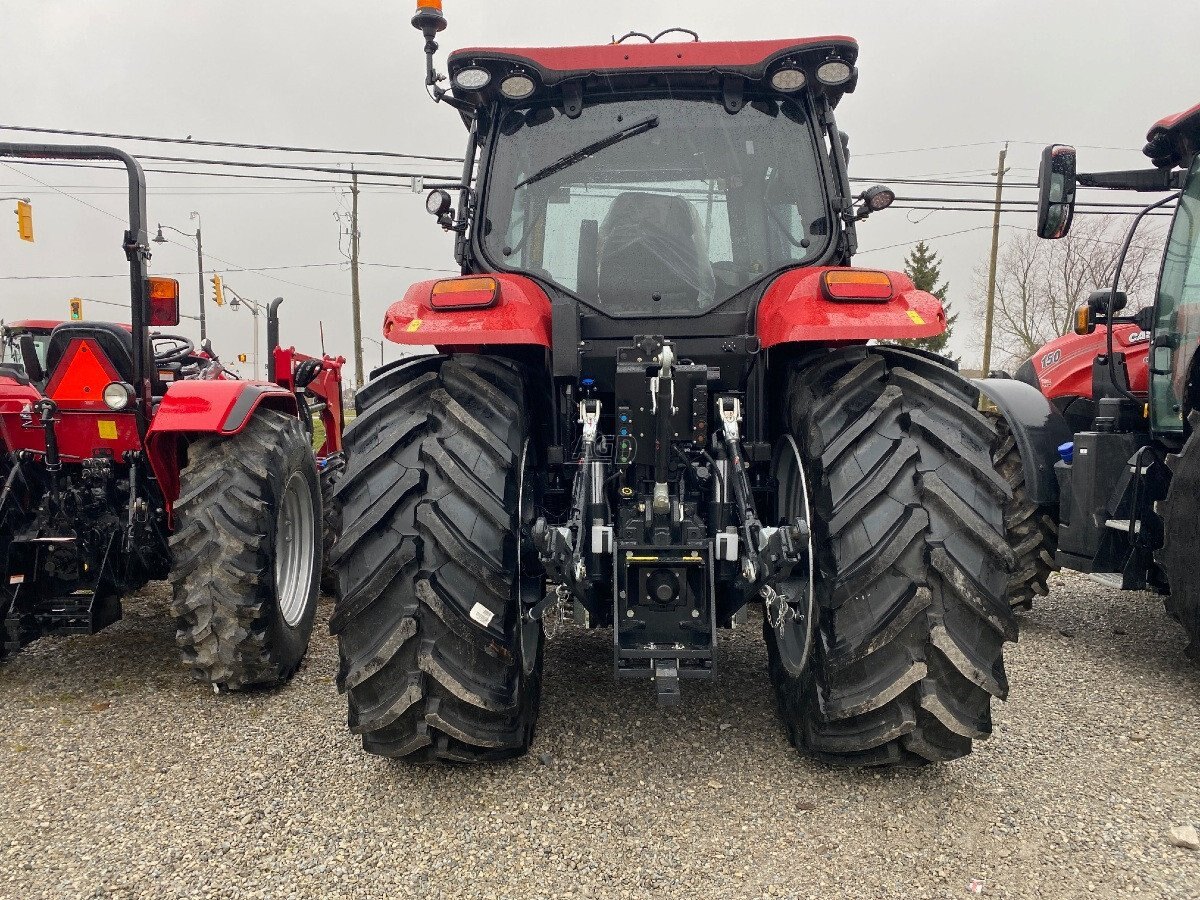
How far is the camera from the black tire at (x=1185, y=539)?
138 inches

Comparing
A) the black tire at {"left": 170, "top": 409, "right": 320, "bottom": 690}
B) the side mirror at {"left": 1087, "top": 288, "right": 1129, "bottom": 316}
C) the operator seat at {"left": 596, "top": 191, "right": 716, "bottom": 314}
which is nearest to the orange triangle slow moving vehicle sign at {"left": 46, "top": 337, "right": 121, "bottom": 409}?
the black tire at {"left": 170, "top": 409, "right": 320, "bottom": 690}

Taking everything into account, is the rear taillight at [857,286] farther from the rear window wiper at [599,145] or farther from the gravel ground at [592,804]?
the gravel ground at [592,804]

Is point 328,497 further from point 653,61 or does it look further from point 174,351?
point 653,61

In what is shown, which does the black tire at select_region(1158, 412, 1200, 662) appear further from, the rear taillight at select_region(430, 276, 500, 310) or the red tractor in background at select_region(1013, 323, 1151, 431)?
the rear taillight at select_region(430, 276, 500, 310)

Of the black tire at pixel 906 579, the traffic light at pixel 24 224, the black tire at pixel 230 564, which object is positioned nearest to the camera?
the black tire at pixel 906 579

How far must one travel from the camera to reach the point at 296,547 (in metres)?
4.28

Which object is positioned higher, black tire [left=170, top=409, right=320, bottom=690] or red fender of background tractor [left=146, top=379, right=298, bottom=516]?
red fender of background tractor [left=146, top=379, right=298, bottom=516]

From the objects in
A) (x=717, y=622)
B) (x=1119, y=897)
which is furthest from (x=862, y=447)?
(x=1119, y=897)

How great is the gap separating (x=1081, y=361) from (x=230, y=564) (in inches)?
197

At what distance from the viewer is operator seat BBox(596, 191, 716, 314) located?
3.12m

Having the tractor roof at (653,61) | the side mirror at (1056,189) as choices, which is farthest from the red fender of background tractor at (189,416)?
the side mirror at (1056,189)

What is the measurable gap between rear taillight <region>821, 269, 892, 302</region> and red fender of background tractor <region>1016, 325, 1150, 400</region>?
2860mm

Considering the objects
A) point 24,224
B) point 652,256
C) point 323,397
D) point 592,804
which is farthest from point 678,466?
point 24,224

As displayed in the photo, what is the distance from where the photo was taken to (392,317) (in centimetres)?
279
